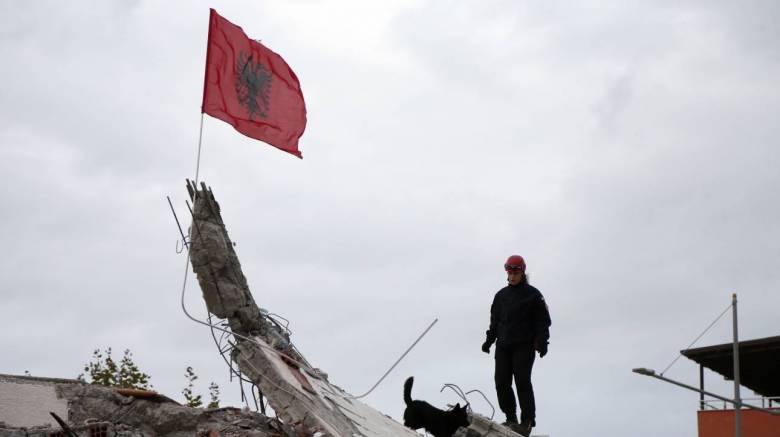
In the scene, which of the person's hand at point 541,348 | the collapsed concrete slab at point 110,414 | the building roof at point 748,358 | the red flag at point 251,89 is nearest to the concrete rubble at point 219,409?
the collapsed concrete slab at point 110,414

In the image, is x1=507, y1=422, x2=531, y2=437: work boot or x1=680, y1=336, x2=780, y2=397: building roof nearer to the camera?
x1=507, y1=422, x2=531, y2=437: work boot

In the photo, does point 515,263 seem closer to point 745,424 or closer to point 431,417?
point 431,417

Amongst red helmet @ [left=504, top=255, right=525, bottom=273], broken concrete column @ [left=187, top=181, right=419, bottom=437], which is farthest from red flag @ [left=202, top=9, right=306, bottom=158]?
→ red helmet @ [left=504, top=255, right=525, bottom=273]

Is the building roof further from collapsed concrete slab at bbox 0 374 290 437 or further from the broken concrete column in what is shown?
collapsed concrete slab at bbox 0 374 290 437

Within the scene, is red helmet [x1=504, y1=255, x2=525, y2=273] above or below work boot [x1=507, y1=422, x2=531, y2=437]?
above

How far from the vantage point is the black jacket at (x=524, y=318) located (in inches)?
473

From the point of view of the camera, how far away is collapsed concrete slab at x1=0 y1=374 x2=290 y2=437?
31.1 feet

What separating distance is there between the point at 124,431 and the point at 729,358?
1319cm

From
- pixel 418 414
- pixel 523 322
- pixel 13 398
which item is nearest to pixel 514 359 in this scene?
pixel 523 322

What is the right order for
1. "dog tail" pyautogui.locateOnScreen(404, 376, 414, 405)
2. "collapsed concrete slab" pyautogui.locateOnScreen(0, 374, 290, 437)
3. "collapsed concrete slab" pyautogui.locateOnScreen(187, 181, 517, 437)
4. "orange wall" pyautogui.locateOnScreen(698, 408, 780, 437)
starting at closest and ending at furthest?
"collapsed concrete slab" pyautogui.locateOnScreen(0, 374, 290, 437) < "collapsed concrete slab" pyautogui.locateOnScreen(187, 181, 517, 437) < "dog tail" pyautogui.locateOnScreen(404, 376, 414, 405) < "orange wall" pyautogui.locateOnScreen(698, 408, 780, 437)

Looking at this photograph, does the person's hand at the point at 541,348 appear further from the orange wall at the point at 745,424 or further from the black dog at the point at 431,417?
the orange wall at the point at 745,424

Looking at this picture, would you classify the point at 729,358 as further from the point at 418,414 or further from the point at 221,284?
the point at 221,284

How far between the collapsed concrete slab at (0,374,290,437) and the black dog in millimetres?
1914

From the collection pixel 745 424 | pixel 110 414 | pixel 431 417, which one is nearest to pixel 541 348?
pixel 431 417
